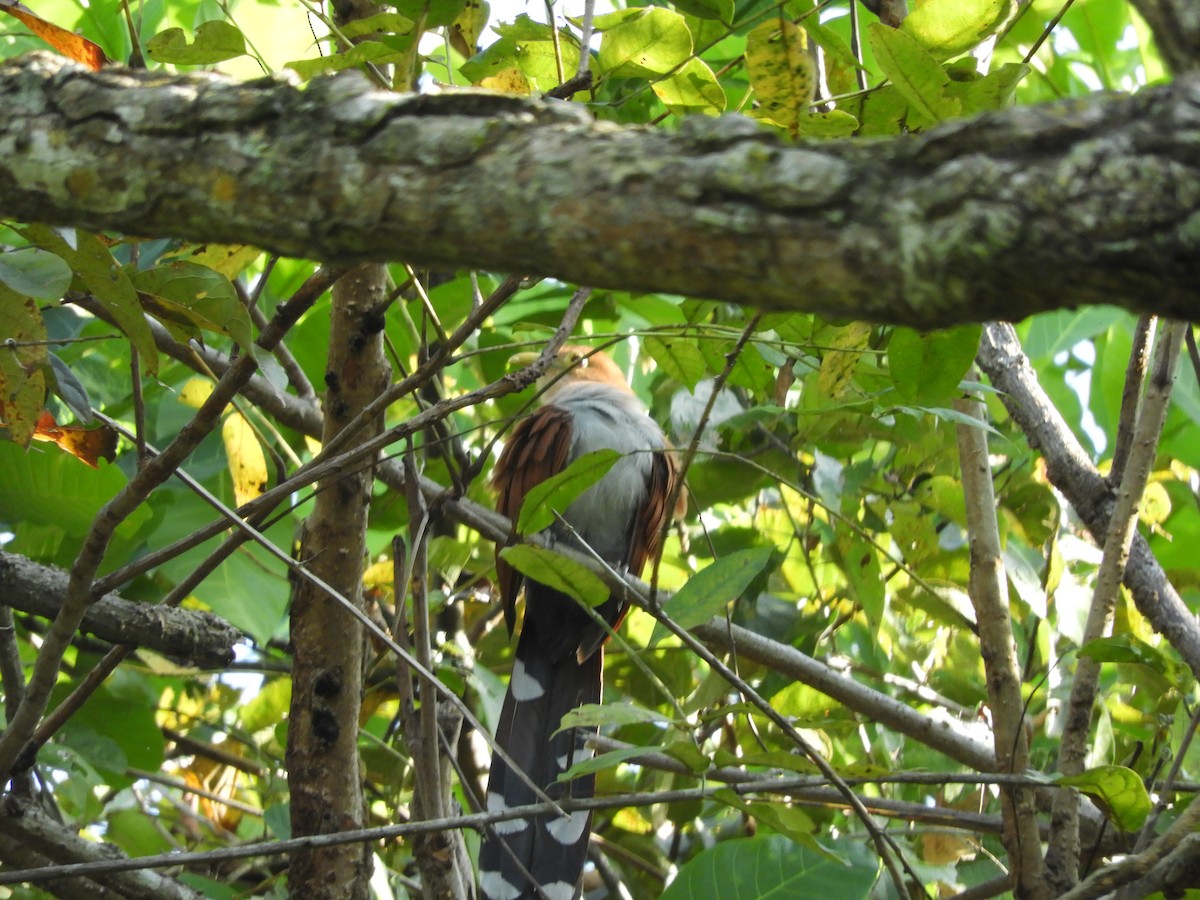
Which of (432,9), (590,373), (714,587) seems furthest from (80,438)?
(590,373)

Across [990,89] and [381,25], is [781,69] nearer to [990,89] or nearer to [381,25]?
[990,89]

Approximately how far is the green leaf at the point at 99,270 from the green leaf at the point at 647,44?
72 centimetres

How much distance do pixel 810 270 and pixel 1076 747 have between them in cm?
154

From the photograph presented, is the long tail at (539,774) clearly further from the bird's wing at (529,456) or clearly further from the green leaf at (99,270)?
the green leaf at (99,270)

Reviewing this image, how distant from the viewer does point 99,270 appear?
130cm

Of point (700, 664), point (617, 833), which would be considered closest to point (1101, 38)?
point (700, 664)

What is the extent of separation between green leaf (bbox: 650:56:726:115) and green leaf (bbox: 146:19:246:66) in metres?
0.57

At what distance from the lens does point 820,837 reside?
2.42m

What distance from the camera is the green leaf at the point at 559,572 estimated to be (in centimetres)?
162

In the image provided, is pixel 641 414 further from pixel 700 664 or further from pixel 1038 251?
pixel 1038 251

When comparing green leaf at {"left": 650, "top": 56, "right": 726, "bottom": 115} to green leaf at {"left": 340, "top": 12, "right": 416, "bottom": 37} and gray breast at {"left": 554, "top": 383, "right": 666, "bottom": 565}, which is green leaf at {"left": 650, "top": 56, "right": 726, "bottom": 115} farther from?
gray breast at {"left": 554, "top": 383, "right": 666, "bottom": 565}

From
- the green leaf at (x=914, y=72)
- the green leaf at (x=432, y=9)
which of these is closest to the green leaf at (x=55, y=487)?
the green leaf at (x=432, y=9)

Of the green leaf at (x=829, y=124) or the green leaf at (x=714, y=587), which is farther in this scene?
the green leaf at (x=714, y=587)

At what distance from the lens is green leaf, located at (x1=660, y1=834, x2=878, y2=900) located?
73.6 inches
